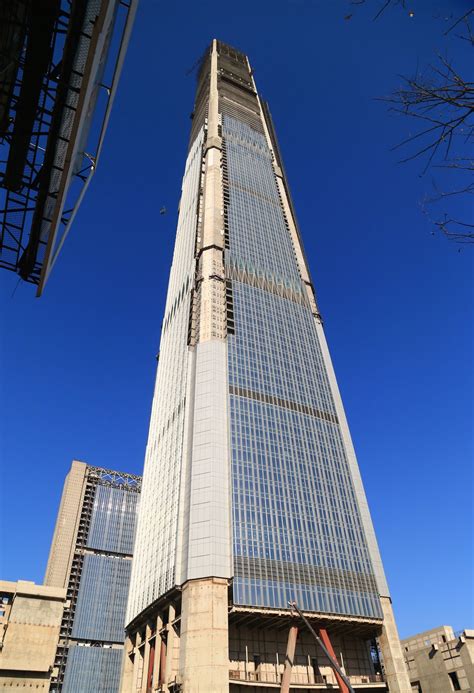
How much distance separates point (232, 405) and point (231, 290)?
28.8 metres

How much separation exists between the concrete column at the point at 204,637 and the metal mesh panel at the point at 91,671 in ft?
390

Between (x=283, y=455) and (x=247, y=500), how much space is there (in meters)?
11.3

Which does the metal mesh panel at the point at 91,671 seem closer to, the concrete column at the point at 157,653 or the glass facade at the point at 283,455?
the concrete column at the point at 157,653

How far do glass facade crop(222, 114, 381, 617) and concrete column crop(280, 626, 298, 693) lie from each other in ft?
→ 11.3

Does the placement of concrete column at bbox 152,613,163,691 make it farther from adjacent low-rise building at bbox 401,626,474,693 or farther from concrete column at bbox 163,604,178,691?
adjacent low-rise building at bbox 401,626,474,693

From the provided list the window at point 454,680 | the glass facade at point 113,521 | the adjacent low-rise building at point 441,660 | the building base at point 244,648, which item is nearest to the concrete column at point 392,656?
the building base at point 244,648

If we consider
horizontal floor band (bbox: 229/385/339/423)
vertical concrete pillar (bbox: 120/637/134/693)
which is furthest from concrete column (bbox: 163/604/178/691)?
horizontal floor band (bbox: 229/385/339/423)

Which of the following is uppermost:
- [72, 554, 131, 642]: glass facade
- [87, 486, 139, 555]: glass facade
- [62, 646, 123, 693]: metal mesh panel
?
[87, 486, 139, 555]: glass facade

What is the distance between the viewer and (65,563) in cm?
15025

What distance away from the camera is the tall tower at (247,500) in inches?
2239

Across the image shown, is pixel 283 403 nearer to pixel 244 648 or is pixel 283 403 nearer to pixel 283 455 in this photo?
pixel 283 455

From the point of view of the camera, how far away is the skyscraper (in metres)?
143

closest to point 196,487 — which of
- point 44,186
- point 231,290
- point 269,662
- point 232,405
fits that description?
point 232,405

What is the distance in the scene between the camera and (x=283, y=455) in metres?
73.2
